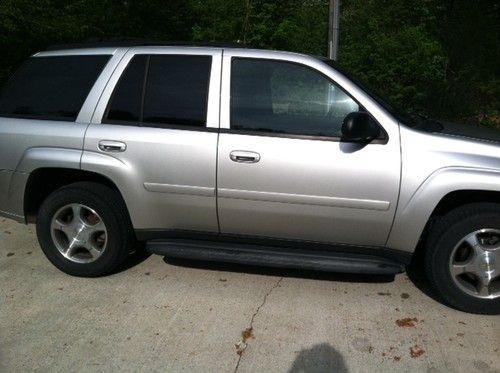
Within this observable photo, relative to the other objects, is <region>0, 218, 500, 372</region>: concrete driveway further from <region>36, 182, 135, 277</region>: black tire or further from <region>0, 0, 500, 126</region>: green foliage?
<region>0, 0, 500, 126</region>: green foliage

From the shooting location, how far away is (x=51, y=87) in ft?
Result: 14.0

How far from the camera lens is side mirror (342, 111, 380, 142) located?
3.51m

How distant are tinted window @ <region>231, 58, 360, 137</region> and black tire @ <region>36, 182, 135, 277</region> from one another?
3.83 feet

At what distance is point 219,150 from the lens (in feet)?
12.5

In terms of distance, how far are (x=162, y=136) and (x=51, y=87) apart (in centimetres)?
111

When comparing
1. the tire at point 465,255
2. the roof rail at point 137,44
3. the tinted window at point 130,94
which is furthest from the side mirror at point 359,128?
the tinted window at point 130,94

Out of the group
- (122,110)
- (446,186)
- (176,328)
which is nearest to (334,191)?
(446,186)

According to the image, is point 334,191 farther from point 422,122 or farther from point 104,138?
point 104,138

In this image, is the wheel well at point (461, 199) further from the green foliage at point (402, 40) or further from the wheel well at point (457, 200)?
the green foliage at point (402, 40)

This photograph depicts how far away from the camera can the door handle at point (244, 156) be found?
373 cm

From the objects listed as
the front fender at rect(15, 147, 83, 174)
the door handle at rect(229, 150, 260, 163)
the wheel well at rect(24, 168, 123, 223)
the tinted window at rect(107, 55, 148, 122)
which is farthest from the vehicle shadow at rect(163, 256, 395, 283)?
the tinted window at rect(107, 55, 148, 122)

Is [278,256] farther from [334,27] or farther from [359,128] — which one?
[334,27]

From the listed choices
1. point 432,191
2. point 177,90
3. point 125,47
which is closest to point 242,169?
point 177,90

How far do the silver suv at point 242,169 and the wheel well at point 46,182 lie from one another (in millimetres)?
12
